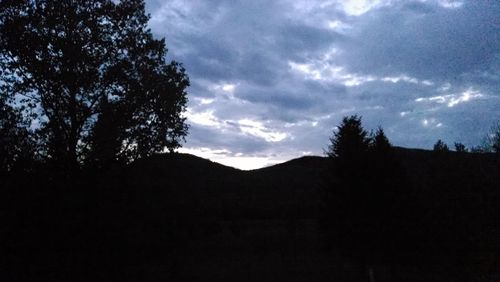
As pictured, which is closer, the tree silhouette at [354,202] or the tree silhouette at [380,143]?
the tree silhouette at [354,202]

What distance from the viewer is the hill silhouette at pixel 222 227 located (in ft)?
42.8

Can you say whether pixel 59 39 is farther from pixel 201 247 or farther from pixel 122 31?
pixel 201 247

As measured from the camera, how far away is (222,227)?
37.5 metres

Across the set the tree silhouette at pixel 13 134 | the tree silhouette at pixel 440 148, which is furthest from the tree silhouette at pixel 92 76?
the tree silhouette at pixel 440 148

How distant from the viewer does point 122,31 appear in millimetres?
22453

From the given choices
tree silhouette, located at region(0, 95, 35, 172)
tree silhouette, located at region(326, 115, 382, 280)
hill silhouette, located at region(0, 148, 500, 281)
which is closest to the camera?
hill silhouette, located at region(0, 148, 500, 281)

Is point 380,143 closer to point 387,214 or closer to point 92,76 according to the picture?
point 387,214

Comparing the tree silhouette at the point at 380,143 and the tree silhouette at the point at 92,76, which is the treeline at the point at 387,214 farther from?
the tree silhouette at the point at 92,76

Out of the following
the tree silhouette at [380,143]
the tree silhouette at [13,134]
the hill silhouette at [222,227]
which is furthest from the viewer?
the tree silhouette at [380,143]

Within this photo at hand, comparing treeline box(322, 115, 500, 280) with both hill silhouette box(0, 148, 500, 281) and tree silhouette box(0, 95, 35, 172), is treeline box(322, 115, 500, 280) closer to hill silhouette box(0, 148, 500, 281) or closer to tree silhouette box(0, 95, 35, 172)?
hill silhouette box(0, 148, 500, 281)

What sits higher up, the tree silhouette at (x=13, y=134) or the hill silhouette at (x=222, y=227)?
the tree silhouette at (x=13, y=134)

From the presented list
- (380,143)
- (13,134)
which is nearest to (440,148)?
(380,143)

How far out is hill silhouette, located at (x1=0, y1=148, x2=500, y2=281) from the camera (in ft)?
42.8

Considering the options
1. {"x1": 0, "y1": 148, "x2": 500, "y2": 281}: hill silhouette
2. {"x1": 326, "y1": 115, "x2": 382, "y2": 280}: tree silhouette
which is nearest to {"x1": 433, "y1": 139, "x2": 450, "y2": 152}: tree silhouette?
{"x1": 0, "y1": 148, "x2": 500, "y2": 281}: hill silhouette
